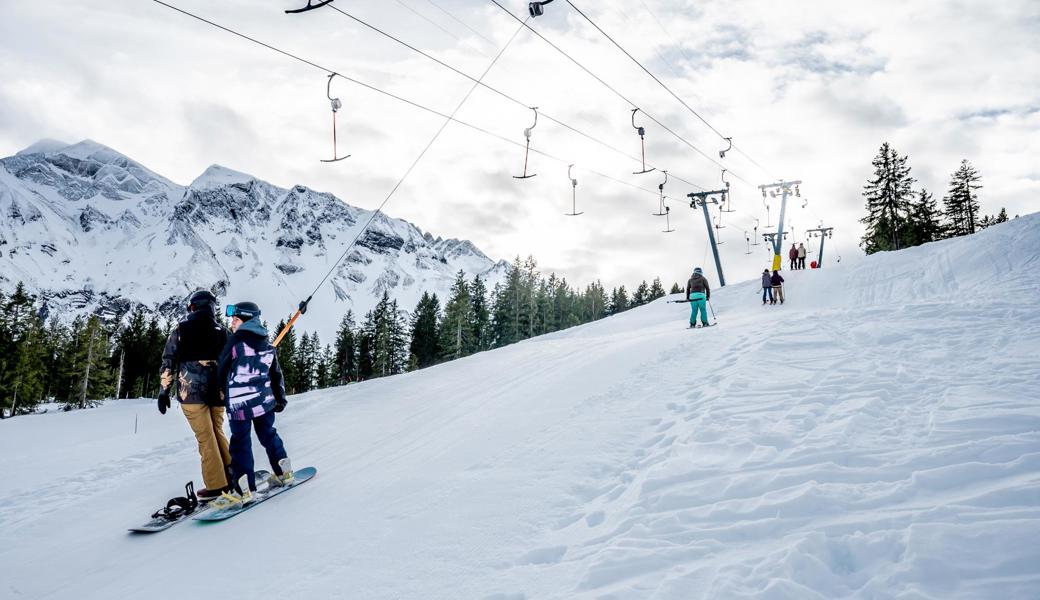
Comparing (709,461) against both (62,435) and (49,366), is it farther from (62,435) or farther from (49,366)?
(49,366)

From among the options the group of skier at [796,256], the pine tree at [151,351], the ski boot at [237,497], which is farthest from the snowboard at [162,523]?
the pine tree at [151,351]

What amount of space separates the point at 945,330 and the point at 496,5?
10852 mm

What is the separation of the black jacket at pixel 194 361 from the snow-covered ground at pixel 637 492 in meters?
1.46

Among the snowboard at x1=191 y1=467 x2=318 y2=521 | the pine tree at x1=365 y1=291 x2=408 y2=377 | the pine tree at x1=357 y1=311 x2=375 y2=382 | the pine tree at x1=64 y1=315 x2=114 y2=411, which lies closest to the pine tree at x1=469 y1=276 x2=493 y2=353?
the pine tree at x1=365 y1=291 x2=408 y2=377

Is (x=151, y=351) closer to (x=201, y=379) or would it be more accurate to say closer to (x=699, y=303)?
(x=699, y=303)

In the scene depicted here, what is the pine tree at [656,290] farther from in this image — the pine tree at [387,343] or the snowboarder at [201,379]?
the snowboarder at [201,379]

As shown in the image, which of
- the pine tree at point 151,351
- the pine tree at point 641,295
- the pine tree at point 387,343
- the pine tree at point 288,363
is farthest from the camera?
the pine tree at point 641,295

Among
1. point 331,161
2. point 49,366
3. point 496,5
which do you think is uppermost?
point 496,5

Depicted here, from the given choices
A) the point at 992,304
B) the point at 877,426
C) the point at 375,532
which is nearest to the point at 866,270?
the point at 992,304

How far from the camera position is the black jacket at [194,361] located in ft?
19.1

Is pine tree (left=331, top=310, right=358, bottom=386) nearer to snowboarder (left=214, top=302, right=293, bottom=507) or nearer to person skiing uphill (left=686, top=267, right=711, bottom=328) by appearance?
person skiing uphill (left=686, top=267, right=711, bottom=328)

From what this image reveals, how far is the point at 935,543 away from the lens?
10.0 ft

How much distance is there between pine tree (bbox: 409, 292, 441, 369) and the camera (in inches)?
2213

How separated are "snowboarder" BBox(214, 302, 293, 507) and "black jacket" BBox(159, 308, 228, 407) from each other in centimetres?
29
